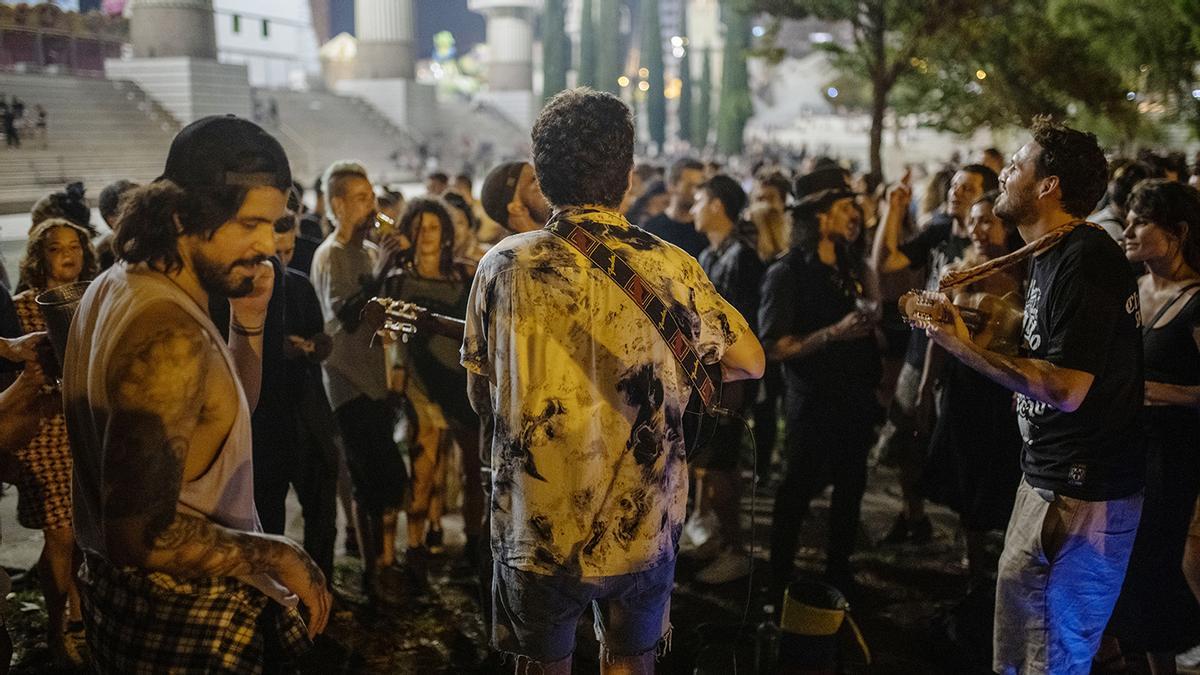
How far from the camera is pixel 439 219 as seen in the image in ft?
17.0

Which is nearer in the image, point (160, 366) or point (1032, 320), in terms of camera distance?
point (160, 366)

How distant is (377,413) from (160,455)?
123 inches

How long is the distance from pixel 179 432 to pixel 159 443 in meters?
0.05

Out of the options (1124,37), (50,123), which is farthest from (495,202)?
(50,123)

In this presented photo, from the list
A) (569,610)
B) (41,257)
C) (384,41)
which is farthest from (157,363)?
(384,41)

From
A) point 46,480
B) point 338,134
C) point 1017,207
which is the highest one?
point 338,134

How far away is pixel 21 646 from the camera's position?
4414mm

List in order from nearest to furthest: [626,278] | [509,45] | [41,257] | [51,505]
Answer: [626,278] < [51,505] < [41,257] < [509,45]

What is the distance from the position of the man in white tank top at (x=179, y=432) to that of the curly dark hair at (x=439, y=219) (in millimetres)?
2910

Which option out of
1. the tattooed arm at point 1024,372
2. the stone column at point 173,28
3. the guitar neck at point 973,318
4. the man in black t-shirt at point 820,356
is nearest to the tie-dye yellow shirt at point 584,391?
the tattooed arm at point 1024,372

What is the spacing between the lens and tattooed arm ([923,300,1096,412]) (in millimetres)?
2832

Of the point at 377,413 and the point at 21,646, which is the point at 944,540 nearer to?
the point at 377,413

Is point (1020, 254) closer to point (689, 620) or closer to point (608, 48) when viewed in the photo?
point (689, 620)

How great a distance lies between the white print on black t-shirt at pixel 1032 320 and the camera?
3.08 metres
